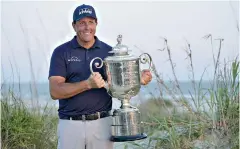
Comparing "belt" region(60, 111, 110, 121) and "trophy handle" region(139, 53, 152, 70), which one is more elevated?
"trophy handle" region(139, 53, 152, 70)

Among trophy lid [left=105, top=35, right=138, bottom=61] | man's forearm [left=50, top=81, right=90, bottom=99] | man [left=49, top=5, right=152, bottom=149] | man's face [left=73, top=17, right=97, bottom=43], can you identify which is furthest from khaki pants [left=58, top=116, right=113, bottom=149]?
man's face [left=73, top=17, right=97, bottom=43]

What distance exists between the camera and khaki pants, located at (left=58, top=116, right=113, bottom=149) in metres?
3.54

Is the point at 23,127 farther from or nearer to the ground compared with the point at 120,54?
nearer to the ground

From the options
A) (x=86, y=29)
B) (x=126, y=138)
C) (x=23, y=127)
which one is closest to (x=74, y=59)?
(x=86, y=29)

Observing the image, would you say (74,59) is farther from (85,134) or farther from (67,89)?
(85,134)

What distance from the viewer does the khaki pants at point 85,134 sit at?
11.6 feet

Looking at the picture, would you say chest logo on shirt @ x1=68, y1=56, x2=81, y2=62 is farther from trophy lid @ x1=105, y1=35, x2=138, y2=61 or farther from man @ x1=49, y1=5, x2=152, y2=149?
trophy lid @ x1=105, y1=35, x2=138, y2=61

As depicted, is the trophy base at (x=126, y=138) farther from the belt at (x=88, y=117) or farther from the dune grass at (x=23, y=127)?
the dune grass at (x=23, y=127)

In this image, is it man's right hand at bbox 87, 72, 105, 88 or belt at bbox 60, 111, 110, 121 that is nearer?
man's right hand at bbox 87, 72, 105, 88

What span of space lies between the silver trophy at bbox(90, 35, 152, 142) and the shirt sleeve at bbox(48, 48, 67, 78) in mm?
228

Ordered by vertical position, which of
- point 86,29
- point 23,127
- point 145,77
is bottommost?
point 23,127

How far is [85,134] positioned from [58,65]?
1.85 ft

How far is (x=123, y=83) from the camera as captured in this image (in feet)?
11.5

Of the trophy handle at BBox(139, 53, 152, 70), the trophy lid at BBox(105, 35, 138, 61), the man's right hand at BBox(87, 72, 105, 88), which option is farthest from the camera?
the trophy handle at BBox(139, 53, 152, 70)
